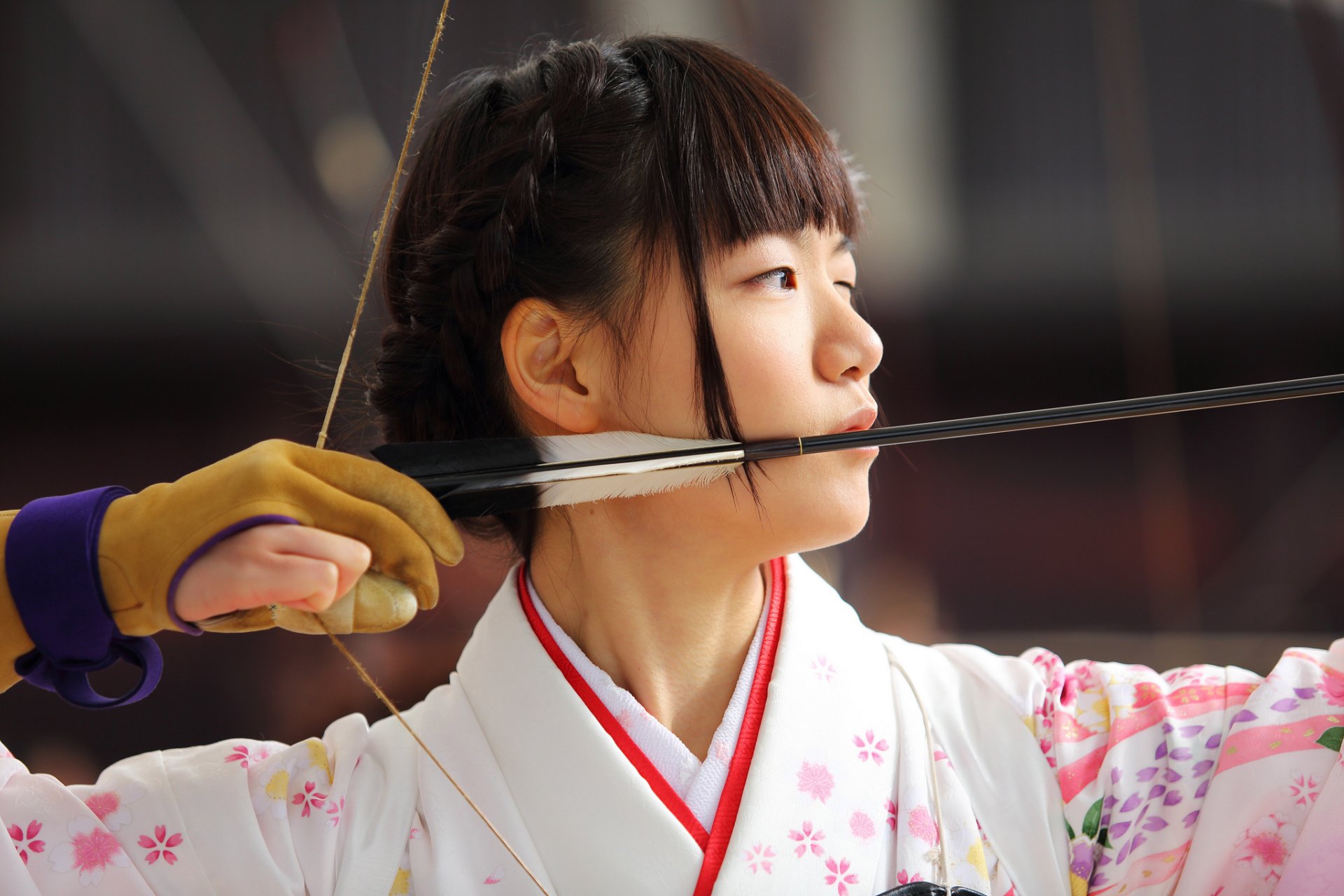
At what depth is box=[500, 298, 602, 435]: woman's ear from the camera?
923 mm

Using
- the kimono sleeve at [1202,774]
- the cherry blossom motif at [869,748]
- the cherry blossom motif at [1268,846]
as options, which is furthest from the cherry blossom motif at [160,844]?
the cherry blossom motif at [1268,846]

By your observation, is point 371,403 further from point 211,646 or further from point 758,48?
point 758,48

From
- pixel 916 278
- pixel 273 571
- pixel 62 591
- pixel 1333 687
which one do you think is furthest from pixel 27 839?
pixel 916 278

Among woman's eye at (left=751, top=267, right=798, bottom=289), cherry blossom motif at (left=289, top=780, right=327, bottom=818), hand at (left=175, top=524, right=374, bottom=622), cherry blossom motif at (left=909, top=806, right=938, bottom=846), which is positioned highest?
woman's eye at (left=751, top=267, right=798, bottom=289)

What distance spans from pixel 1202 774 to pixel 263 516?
2.54 feet

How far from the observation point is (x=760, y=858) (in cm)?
83

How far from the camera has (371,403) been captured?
1.06 m

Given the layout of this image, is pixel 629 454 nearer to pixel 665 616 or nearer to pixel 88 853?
pixel 665 616

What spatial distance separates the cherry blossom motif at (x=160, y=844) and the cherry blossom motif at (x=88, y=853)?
16 millimetres

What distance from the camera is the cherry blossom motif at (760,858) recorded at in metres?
0.82

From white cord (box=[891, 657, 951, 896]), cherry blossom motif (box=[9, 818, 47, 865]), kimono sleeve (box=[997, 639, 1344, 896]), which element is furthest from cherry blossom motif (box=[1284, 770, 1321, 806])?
cherry blossom motif (box=[9, 818, 47, 865])

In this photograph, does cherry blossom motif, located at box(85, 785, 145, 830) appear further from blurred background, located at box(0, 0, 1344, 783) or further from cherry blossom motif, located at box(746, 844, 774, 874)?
blurred background, located at box(0, 0, 1344, 783)

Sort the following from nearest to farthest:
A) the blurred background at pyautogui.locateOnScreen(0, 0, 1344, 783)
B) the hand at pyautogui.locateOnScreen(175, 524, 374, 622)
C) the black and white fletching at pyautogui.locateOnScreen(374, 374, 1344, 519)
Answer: the hand at pyautogui.locateOnScreen(175, 524, 374, 622) < the black and white fletching at pyautogui.locateOnScreen(374, 374, 1344, 519) < the blurred background at pyautogui.locateOnScreen(0, 0, 1344, 783)

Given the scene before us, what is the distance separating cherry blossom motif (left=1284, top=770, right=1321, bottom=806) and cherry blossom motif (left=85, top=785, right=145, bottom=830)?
937 mm
